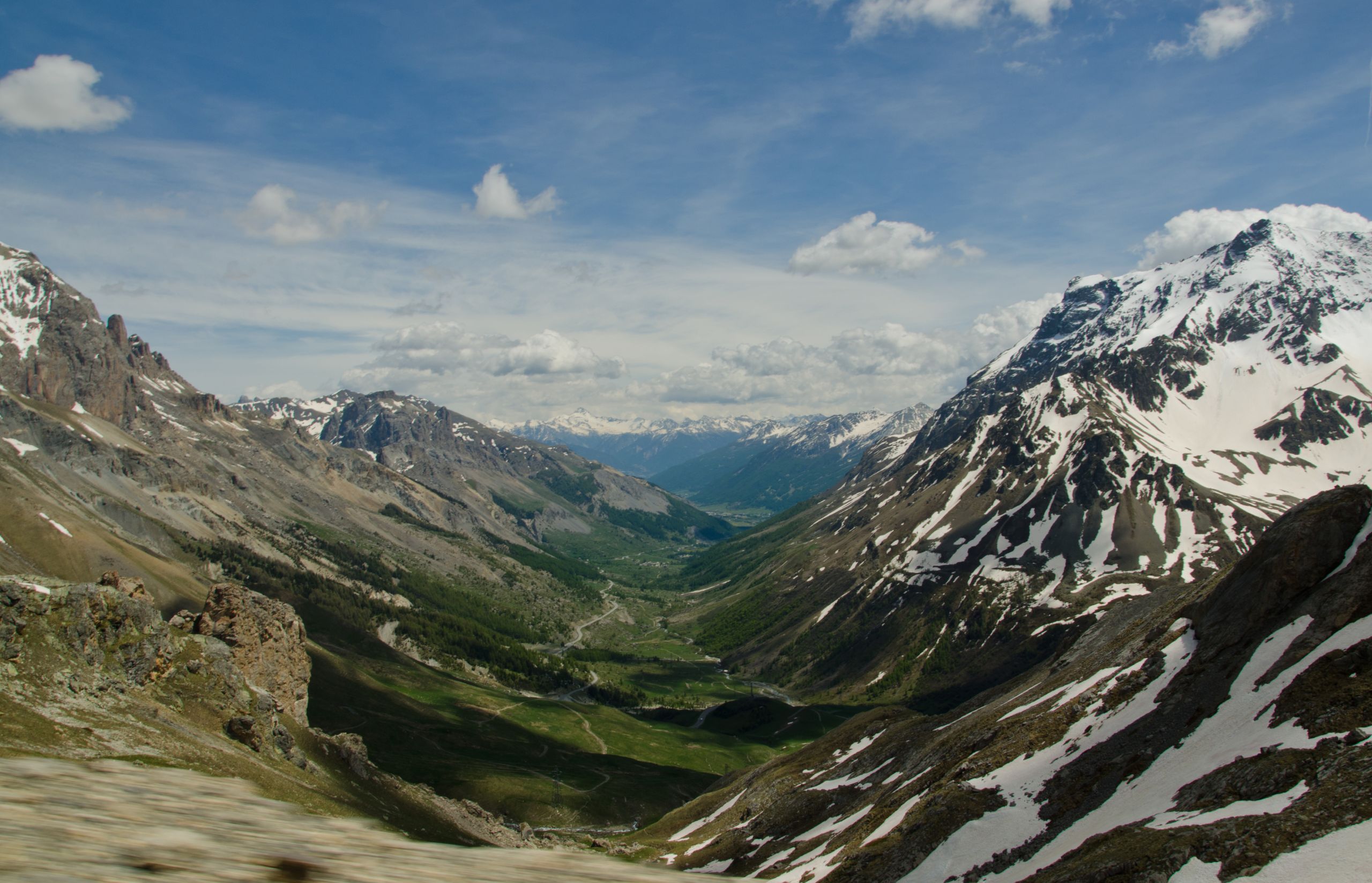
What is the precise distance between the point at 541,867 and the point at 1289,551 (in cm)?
5514

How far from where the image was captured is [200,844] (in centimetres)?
1025

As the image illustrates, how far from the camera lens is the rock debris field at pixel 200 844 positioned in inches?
359

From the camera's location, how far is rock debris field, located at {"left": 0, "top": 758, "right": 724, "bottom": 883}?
9.12 metres

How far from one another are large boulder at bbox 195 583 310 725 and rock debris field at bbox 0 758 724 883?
69.0 m

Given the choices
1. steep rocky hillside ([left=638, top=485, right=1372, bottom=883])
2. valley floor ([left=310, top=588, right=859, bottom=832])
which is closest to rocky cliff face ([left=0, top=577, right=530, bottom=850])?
steep rocky hillside ([left=638, top=485, right=1372, bottom=883])

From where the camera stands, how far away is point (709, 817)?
93.9 metres

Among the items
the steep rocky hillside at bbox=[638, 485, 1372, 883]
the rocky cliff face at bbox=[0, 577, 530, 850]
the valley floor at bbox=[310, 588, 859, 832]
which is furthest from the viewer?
the valley floor at bbox=[310, 588, 859, 832]

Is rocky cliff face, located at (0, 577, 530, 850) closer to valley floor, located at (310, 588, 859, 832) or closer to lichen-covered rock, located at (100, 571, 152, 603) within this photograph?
lichen-covered rock, located at (100, 571, 152, 603)

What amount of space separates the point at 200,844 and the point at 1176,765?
4534cm

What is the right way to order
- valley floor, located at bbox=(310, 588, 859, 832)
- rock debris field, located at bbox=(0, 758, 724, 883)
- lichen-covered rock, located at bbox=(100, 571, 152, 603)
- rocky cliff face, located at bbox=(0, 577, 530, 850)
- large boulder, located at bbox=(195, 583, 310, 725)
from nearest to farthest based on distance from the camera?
rock debris field, located at bbox=(0, 758, 724, 883) < rocky cliff face, located at bbox=(0, 577, 530, 850) < lichen-covered rock, located at bbox=(100, 571, 152, 603) < large boulder, located at bbox=(195, 583, 310, 725) < valley floor, located at bbox=(310, 588, 859, 832)

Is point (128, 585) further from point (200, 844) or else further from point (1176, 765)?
point (1176, 765)

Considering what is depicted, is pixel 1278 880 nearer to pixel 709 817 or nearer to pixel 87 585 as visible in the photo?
pixel 87 585

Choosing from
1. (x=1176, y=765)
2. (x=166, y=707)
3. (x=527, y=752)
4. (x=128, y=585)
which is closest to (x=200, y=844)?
(x=1176, y=765)

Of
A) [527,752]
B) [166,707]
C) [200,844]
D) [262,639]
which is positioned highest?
[200,844]
